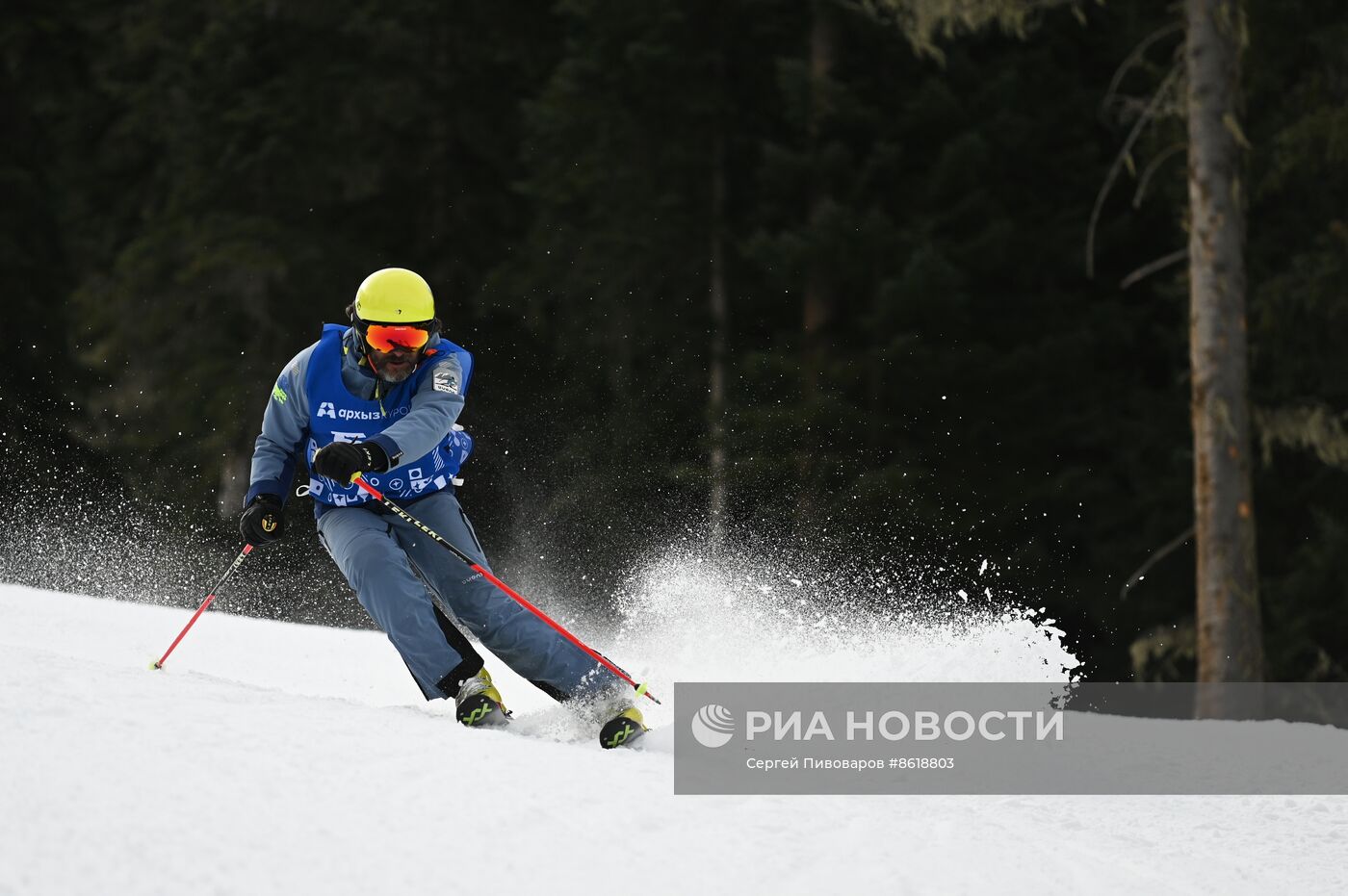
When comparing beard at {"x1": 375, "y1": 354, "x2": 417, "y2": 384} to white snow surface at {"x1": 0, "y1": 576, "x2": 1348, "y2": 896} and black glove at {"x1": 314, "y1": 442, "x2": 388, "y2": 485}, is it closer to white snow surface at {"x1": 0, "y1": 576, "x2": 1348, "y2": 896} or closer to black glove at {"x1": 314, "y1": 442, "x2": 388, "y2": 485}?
black glove at {"x1": 314, "y1": 442, "x2": 388, "y2": 485}

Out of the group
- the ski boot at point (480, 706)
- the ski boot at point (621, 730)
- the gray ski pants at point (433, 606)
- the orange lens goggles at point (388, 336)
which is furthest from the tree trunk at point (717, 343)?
the ski boot at point (621, 730)

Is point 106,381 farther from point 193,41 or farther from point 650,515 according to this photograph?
point 650,515

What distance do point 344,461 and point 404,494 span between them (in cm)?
74

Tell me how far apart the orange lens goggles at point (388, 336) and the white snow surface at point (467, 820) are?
135 centimetres

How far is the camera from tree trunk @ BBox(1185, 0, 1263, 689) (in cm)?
902

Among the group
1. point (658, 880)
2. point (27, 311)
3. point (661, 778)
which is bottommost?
point (658, 880)

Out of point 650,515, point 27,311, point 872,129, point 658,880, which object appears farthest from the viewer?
point 27,311

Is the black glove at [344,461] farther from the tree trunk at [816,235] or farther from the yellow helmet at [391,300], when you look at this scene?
the tree trunk at [816,235]

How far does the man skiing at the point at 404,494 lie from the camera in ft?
15.9

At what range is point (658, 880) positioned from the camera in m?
3.10

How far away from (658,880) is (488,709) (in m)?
1.65

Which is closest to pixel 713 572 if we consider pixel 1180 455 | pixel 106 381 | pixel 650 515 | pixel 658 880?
pixel 658 880

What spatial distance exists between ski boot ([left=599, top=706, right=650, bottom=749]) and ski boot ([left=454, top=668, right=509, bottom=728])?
0.39 metres

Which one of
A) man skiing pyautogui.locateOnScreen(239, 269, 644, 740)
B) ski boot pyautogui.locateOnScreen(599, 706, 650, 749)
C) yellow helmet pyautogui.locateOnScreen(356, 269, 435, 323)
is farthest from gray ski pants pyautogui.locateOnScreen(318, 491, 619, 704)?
yellow helmet pyautogui.locateOnScreen(356, 269, 435, 323)
